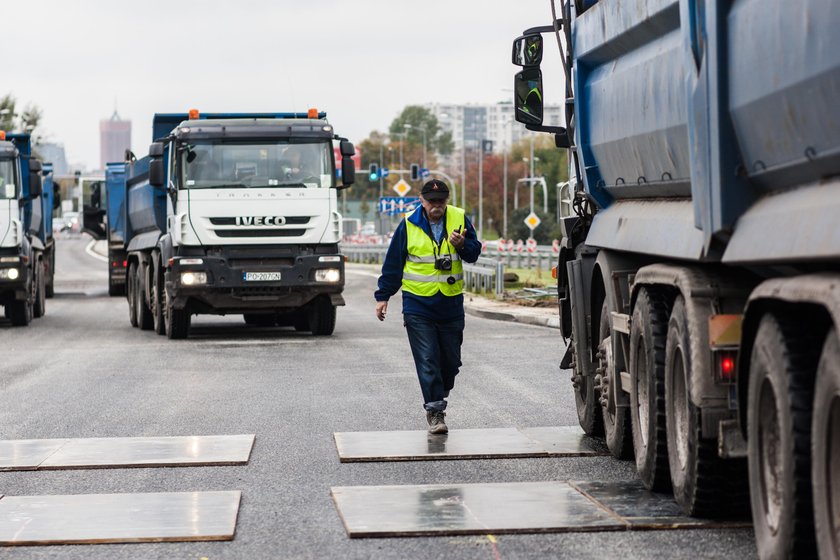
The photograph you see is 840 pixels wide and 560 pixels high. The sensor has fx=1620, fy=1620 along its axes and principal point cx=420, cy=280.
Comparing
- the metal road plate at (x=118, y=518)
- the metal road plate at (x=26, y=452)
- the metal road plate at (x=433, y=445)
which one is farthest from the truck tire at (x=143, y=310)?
the metal road plate at (x=118, y=518)

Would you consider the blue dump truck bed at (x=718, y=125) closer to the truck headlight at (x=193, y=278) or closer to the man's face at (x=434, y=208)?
the man's face at (x=434, y=208)

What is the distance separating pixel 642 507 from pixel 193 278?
1456 cm

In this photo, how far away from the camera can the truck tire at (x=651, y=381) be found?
8.09 meters

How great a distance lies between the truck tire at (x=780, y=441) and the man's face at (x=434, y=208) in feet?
17.0

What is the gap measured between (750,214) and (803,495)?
46.6 inches

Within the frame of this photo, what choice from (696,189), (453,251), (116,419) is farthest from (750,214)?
(116,419)

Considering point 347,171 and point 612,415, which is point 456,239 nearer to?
point 612,415

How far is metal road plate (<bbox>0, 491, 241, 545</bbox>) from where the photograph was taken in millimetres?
7320

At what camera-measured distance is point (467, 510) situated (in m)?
7.93

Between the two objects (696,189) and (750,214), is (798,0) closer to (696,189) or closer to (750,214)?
(750,214)

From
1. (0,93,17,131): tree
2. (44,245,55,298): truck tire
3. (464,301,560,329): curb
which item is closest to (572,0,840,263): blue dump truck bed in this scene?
(464,301,560,329): curb

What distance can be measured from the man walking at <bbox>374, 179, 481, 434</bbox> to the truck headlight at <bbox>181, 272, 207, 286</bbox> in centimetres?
1075

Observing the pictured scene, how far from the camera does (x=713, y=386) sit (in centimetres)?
698

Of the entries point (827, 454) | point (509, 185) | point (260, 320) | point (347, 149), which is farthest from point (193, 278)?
point (509, 185)
